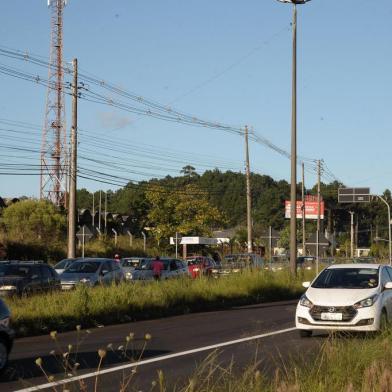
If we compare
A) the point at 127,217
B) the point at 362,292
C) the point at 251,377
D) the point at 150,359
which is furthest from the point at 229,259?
→ the point at 127,217

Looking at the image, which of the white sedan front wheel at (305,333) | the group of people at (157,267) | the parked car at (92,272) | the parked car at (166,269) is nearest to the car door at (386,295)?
the white sedan front wheel at (305,333)

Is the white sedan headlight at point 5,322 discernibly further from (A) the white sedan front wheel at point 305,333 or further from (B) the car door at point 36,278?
(B) the car door at point 36,278

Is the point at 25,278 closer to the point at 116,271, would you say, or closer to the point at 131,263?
the point at 116,271

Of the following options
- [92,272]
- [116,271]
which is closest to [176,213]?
[116,271]

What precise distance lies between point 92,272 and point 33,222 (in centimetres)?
2925

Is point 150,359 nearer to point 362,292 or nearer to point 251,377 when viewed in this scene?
point 362,292

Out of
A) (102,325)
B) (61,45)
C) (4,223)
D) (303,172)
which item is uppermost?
(61,45)

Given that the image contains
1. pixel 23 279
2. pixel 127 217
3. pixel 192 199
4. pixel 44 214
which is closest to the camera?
pixel 23 279

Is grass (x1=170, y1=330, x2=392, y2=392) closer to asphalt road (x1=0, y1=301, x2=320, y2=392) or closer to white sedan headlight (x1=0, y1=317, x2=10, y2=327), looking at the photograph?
asphalt road (x1=0, y1=301, x2=320, y2=392)

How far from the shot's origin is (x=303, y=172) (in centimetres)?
6819

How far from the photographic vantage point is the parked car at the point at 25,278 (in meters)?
21.1

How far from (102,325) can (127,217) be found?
7225 centimetres

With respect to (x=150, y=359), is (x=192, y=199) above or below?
above

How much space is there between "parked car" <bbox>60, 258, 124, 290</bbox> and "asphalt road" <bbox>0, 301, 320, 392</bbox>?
640 centimetres
